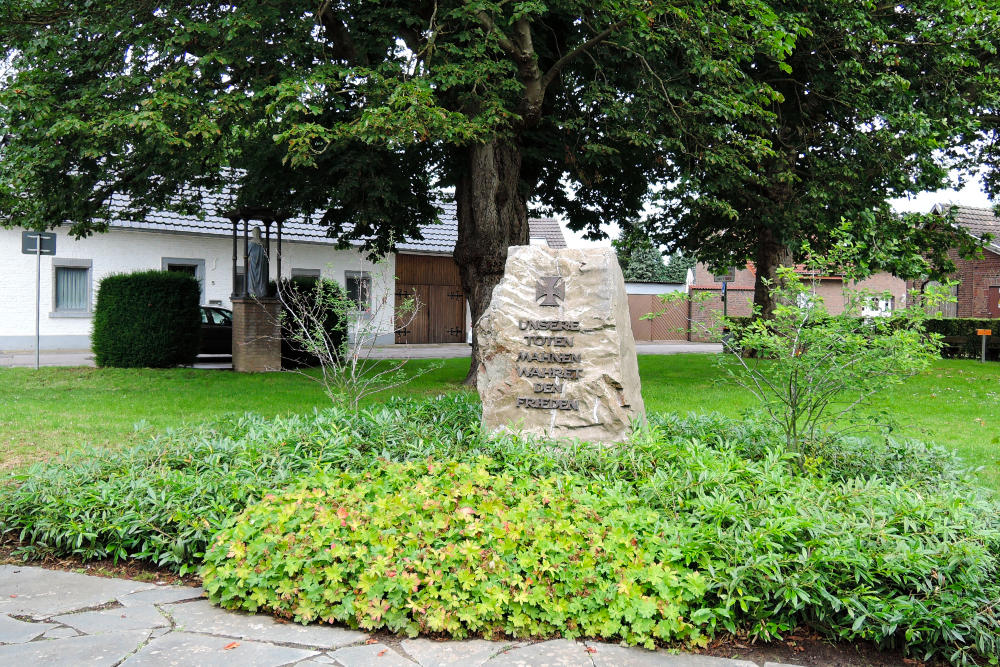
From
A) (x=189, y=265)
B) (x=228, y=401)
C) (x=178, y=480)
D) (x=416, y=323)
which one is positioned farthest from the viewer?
(x=416, y=323)

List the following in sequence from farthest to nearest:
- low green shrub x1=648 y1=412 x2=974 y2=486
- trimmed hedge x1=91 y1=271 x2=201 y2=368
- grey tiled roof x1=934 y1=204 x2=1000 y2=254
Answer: grey tiled roof x1=934 y1=204 x2=1000 y2=254, trimmed hedge x1=91 y1=271 x2=201 y2=368, low green shrub x1=648 y1=412 x2=974 y2=486

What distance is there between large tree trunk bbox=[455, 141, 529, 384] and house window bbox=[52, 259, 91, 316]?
1460cm

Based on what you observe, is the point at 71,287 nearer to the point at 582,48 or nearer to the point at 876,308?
the point at 582,48

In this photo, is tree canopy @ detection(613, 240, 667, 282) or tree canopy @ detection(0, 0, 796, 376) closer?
tree canopy @ detection(0, 0, 796, 376)

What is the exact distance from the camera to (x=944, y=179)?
13430 millimetres

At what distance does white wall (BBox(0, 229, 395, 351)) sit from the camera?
21.1m

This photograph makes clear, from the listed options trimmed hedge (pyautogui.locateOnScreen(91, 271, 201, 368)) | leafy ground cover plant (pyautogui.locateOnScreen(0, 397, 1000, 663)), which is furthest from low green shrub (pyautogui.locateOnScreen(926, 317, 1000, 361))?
trimmed hedge (pyautogui.locateOnScreen(91, 271, 201, 368))

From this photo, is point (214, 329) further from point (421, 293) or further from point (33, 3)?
point (421, 293)

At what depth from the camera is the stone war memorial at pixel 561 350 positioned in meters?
6.27

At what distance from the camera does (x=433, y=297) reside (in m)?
28.0

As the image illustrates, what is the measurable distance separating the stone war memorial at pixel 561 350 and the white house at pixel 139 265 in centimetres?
1251

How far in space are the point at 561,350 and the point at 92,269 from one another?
19979 millimetres

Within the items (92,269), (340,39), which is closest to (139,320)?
(340,39)

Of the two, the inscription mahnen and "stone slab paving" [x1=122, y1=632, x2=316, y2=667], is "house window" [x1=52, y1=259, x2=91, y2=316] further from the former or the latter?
"stone slab paving" [x1=122, y1=632, x2=316, y2=667]
